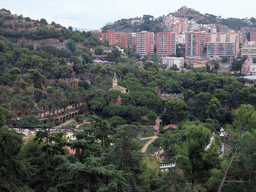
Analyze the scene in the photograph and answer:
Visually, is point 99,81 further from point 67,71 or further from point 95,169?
point 95,169

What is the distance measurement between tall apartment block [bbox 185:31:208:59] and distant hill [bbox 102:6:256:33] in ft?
74.1

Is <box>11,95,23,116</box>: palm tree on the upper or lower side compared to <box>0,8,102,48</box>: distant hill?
lower

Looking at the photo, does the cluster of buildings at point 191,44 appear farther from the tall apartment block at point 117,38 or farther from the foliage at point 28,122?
the foliage at point 28,122

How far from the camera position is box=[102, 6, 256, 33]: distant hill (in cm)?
10150

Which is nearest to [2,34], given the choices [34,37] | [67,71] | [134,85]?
[34,37]

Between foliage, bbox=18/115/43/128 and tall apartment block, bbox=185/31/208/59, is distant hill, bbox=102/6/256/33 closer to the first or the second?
tall apartment block, bbox=185/31/208/59

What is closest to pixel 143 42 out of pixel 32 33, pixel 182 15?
pixel 32 33

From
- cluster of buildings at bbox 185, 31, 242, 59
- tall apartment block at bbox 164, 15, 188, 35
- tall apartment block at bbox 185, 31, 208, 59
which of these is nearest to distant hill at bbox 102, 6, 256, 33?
tall apartment block at bbox 164, 15, 188, 35

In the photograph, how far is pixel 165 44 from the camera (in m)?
76.6

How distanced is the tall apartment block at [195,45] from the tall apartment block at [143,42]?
1073 centimetres

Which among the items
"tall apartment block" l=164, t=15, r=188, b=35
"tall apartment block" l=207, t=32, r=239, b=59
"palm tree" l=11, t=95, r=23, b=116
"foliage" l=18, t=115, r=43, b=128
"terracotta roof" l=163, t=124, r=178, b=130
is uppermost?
"tall apartment block" l=164, t=15, r=188, b=35

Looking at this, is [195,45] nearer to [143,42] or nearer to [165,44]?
[165,44]

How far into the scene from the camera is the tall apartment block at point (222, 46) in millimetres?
73188

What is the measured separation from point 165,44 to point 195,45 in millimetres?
8440
